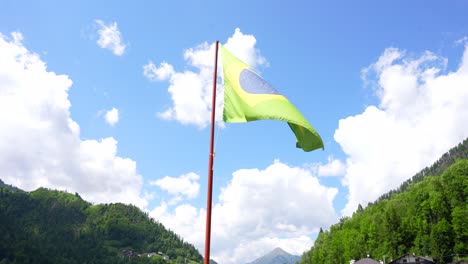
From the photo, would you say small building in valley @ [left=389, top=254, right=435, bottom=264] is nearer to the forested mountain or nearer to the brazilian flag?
the forested mountain

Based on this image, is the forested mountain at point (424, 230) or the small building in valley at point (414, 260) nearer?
the small building in valley at point (414, 260)

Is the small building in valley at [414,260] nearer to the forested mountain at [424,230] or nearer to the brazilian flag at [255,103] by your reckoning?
the forested mountain at [424,230]

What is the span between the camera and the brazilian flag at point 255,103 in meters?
12.8

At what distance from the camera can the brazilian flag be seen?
1276cm

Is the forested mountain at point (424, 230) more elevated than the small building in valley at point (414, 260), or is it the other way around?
the forested mountain at point (424, 230)

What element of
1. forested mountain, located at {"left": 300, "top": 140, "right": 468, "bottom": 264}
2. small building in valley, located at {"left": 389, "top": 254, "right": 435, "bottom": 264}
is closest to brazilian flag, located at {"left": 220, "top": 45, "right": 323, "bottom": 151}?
small building in valley, located at {"left": 389, "top": 254, "right": 435, "bottom": 264}

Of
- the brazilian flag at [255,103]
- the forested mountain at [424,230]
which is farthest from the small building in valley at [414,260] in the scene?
the brazilian flag at [255,103]

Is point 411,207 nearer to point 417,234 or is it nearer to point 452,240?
point 417,234

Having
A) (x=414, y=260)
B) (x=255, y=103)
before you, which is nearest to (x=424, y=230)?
(x=414, y=260)

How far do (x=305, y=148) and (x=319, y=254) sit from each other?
179279mm

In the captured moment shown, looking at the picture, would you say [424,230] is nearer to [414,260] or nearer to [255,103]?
[414,260]

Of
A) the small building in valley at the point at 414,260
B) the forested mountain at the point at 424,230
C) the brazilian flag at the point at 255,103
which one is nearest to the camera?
the brazilian flag at the point at 255,103

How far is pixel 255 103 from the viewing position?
1302 centimetres

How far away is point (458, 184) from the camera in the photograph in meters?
139
